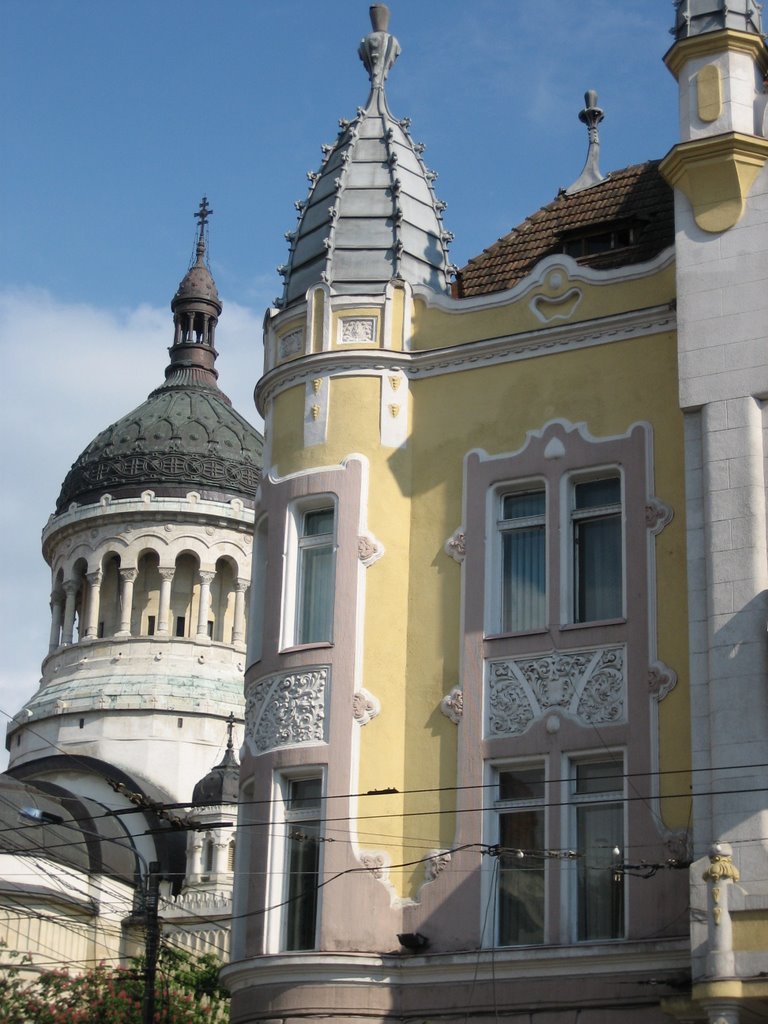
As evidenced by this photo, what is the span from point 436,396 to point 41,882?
125 feet

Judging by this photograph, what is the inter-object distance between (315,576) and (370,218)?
5465mm

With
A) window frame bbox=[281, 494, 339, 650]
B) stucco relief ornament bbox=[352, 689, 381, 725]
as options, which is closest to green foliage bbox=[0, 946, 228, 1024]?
window frame bbox=[281, 494, 339, 650]

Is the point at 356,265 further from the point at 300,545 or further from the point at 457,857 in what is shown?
the point at 457,857

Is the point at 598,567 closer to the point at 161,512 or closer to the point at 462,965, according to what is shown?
the point at 462,965

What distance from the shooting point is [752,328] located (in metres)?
22.2

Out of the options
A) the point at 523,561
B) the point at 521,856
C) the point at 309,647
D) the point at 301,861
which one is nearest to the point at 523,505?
the point at 523,561

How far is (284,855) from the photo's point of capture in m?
24.0

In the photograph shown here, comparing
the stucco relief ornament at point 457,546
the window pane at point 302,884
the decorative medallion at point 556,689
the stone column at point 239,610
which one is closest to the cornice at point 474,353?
the stucco relief ornament at point 457,546

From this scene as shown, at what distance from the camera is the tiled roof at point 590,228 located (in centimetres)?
2623

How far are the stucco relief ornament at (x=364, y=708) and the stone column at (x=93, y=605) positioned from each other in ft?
176

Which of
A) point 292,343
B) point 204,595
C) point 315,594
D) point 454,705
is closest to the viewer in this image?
point 454,705

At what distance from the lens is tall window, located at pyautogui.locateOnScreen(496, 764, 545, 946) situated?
22.5m

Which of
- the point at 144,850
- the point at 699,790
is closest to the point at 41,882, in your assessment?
the point at 144,850

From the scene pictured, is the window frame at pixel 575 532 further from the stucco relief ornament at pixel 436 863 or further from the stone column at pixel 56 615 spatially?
the stone column at pixel 56 615
